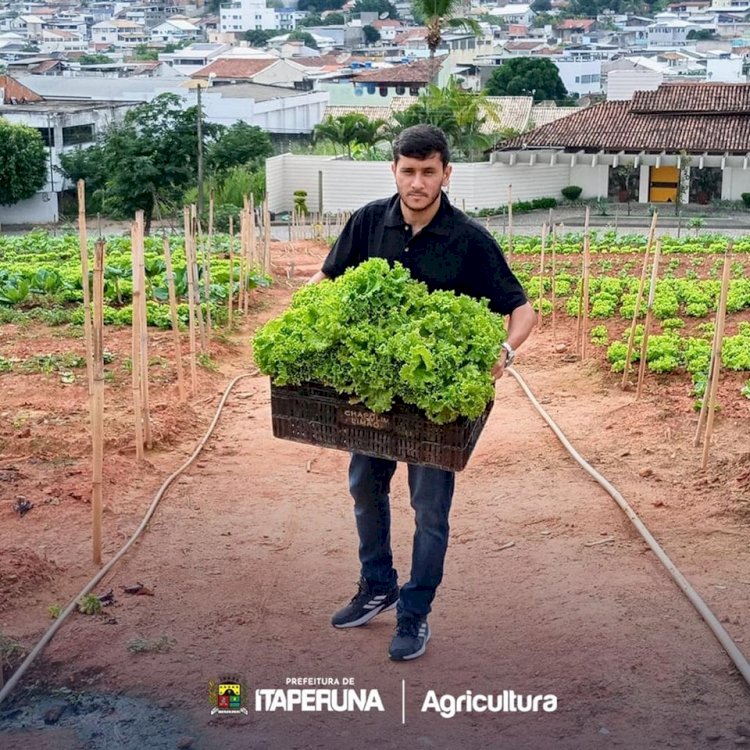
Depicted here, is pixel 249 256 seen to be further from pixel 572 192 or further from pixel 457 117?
pixel 572 192

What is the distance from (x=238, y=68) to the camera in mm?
65250

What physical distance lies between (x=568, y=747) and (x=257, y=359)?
1.78 m

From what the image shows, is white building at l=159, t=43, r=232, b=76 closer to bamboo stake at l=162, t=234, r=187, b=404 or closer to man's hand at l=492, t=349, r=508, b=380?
bamboo stake at l=162, t=234, r=187, b=404

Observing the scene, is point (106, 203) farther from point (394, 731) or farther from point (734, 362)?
point (394, 731)

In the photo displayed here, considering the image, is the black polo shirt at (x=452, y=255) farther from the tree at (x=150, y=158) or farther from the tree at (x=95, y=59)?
the tree at (x=95, y=59)

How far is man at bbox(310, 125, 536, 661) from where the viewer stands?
14.4 ft

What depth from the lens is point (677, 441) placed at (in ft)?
26.8

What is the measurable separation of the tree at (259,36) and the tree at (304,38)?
278 cm

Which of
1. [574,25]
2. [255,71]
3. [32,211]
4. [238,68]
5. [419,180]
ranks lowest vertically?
[32,211]

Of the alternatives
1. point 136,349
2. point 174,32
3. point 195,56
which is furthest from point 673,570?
point 174,32

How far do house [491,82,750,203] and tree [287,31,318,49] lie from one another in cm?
7543

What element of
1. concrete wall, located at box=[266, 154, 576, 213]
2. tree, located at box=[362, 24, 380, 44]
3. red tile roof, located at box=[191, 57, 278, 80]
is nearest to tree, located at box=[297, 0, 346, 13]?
tree, located at box=[362, 24, 380, 44]

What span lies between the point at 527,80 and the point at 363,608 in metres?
56.0

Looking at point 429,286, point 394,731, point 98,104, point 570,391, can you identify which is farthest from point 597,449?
point 98,104
